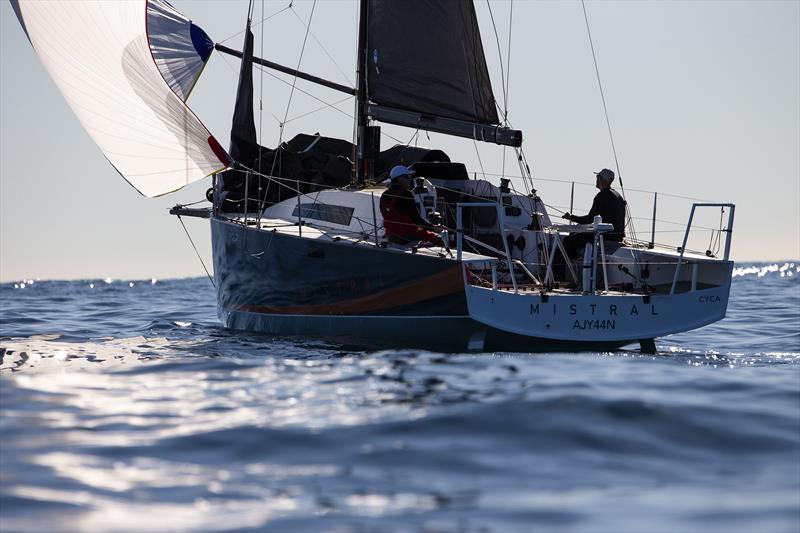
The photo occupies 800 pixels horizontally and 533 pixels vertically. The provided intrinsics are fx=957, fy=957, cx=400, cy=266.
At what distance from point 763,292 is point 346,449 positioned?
2693cm

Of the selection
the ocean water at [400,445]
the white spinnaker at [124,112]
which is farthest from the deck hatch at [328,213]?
the ocean water at [400,445]

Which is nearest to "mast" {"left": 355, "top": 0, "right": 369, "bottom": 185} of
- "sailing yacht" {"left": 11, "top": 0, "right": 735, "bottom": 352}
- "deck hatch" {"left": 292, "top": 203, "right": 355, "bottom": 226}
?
"sailing yacht" {"left": 11, "top": 0, "right": 735, "bottom": 352}

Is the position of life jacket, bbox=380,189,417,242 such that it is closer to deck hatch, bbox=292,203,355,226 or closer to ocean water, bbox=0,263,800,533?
deck hatch, bbox=292,203,355,226

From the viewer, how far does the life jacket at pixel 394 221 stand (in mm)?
11344

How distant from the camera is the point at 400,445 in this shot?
524cm

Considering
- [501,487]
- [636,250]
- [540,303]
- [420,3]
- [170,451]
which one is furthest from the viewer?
[420,3]

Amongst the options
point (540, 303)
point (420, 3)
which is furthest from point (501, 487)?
point (420, 3)

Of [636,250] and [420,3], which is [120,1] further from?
[636,250]

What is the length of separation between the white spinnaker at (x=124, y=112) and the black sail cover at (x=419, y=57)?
3.23m

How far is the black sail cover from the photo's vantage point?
14.8 meters

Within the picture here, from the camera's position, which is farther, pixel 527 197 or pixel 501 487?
pixel 527 197

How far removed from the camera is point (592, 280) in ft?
34.5

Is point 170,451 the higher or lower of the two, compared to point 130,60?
lower

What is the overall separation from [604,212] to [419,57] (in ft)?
13.7
